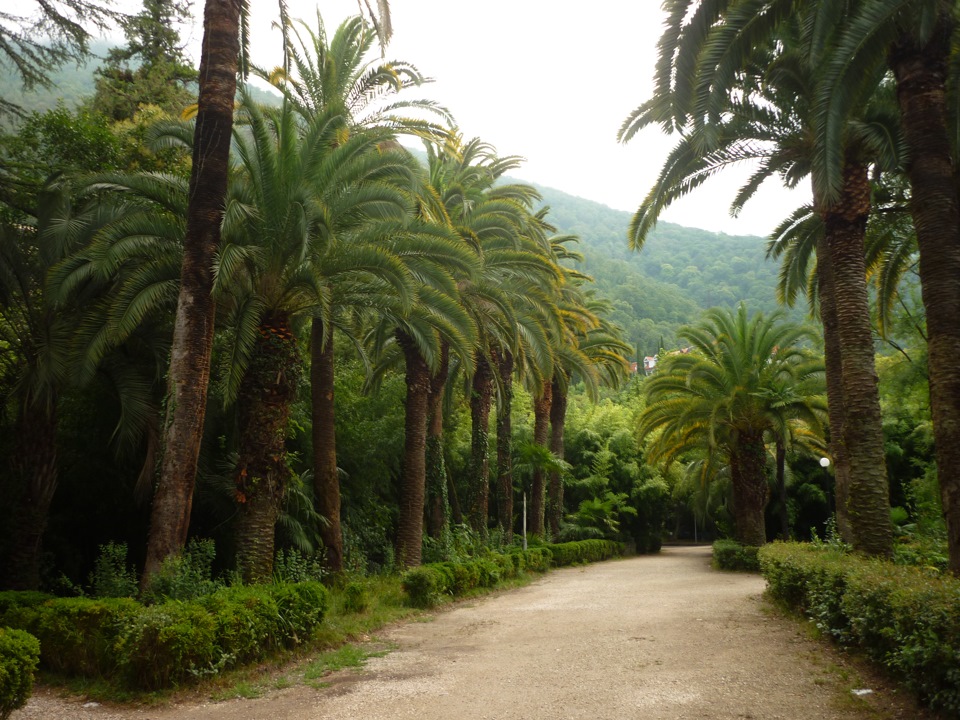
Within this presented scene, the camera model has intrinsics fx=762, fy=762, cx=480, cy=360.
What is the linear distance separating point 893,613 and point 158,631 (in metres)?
7.27

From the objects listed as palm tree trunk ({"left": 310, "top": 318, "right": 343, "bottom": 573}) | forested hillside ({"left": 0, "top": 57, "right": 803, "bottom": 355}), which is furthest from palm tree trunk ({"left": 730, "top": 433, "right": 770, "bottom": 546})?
forested hillside ({"left": 0, "top": 57, "right": 803, "bottom": 355})

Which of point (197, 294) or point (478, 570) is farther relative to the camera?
point (478, 570)

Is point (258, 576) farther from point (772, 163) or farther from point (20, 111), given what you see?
point (772, 163)

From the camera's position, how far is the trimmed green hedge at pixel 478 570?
49.2ft

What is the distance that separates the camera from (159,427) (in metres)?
13.2

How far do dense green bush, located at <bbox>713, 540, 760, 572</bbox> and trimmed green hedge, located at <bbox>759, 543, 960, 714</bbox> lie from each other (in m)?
13.8

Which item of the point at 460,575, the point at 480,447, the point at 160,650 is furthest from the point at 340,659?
the point at 480,447

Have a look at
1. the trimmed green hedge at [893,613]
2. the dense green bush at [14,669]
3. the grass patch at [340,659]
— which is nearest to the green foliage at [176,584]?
the grass patch at [340,659]

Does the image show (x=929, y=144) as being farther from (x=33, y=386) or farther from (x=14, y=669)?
(x=33, y=386)

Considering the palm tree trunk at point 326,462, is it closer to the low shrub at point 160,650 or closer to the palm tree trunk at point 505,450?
the low shrub at point 160,650

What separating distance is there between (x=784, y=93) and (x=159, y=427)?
12.8m

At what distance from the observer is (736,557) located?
1009 inches

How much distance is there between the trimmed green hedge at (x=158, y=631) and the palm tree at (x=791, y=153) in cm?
863

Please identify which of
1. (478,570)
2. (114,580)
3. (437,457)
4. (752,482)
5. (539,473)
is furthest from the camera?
(539,473)
